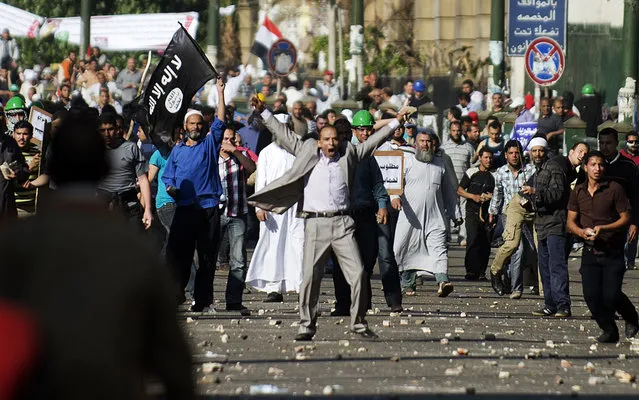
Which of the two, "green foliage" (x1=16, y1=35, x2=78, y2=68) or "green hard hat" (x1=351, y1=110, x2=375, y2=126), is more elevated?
"green foliage" (x1=16, y1=35, x2=78, y2=68)

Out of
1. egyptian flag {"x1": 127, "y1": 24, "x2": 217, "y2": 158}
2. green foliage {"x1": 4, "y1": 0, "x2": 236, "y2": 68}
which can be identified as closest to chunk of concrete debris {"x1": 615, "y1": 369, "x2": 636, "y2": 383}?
egyptian flag {"x1": 127, "y1": 24, "x2": 217, "y2": 158}

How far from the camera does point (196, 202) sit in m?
14.1

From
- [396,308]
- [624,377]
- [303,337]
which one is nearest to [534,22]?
[396,308]

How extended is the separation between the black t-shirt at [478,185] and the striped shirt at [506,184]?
139cm

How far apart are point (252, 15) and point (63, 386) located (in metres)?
52.8

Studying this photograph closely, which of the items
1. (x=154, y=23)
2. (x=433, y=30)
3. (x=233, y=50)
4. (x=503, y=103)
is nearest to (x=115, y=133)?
(x=503, y=103)

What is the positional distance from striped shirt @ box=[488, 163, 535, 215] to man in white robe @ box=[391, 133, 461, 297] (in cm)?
64

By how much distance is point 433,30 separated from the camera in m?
51.1

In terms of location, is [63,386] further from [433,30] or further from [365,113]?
[433,30]

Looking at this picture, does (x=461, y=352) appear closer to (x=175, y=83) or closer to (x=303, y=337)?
(x=303, y=337)

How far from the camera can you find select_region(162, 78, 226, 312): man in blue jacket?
14.1 meters

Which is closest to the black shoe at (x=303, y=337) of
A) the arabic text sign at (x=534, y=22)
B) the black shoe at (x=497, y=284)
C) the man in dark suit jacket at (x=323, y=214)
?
the man in dark suit jacket at (x=323, y=214)

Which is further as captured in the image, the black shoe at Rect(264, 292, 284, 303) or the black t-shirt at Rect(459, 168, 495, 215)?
the black t-shirt at Rect(459, 168, 495, 215)

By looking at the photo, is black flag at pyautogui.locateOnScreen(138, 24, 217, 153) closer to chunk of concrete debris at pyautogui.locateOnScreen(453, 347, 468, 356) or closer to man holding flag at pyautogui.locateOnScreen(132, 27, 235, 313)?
man holding flag at pyautogui.locateOnScreen(132, 27, 235, 313)
